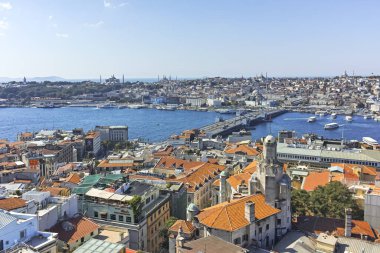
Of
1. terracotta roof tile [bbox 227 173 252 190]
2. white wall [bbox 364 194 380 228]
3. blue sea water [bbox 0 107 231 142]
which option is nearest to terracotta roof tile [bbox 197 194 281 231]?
white wall [bbox 364 194 380 228]

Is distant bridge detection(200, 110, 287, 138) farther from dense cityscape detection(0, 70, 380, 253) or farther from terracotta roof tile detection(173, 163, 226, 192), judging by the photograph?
dense cityscape detection(0, 70, 380, 253)

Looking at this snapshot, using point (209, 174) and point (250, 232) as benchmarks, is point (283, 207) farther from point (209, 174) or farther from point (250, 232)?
point (209, 174)

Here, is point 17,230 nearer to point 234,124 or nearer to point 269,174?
point 269,174

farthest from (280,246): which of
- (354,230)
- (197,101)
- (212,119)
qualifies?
(197,101)

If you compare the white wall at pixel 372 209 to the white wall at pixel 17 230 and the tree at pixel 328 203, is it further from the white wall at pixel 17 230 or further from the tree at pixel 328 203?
the white wall at pixel 17 230

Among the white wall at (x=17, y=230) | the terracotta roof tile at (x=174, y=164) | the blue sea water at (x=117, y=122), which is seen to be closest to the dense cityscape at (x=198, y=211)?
the white wall at (x=17, y=230)

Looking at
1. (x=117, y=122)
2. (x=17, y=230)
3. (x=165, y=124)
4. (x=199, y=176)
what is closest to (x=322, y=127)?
(x=165, y=124)

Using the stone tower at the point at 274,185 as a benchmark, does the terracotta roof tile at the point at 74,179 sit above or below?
below
